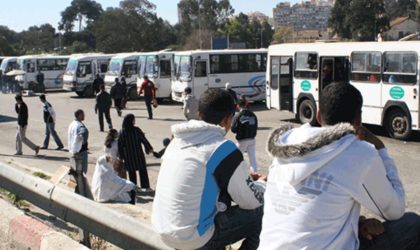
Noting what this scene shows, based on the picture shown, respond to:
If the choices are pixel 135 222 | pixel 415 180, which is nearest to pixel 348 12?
pixel 415 180

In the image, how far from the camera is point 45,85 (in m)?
A: 41.5

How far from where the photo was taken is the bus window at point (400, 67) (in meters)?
14.9

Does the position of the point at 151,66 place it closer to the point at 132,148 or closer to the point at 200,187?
the point at 132,148

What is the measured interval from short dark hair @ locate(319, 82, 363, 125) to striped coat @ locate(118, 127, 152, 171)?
24.0 feet

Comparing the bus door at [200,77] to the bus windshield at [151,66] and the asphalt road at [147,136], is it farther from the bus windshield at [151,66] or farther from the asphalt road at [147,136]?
the bus windshield at [151,66]

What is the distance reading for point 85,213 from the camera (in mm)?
4461

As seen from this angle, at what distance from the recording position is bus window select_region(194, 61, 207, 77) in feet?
85.4

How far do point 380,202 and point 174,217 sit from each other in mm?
1243

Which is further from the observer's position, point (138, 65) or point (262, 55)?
point (138, 65)

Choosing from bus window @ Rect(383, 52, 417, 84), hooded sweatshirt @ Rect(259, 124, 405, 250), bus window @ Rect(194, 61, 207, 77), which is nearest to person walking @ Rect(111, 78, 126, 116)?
bus window @ Rect(194, 61, 207, 77)

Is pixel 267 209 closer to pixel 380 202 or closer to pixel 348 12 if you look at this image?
pixel 380 202

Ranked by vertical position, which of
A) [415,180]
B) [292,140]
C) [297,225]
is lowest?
[415,180]

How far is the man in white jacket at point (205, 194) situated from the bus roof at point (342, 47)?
1241 centimetres

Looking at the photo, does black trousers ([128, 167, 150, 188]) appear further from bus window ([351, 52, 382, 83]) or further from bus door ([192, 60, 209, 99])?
bus door ([192, 60, 209, 99])
